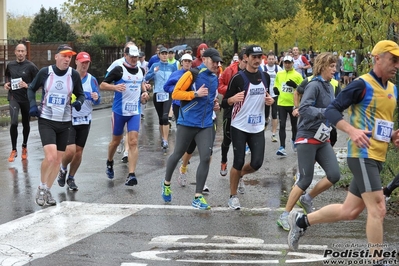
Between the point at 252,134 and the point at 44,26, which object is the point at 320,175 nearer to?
the point at 252,134

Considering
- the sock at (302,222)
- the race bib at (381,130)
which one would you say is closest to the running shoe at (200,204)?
the sock at (302,222)

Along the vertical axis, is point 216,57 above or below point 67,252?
above

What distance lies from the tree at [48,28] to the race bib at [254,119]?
32101mm

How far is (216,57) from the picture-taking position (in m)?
Result: 9.52

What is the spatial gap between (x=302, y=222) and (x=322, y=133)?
1550 mm

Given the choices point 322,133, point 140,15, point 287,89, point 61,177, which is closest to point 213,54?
point 322,133

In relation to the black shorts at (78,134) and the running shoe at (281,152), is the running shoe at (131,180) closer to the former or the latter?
the black shorts at (78,134)

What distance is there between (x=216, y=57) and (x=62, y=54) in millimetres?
1932

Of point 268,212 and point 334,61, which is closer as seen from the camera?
point 334,61

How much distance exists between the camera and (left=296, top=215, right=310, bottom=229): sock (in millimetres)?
7242

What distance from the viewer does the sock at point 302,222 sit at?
724cm

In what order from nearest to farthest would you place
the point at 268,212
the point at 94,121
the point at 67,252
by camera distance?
the point at 67,252 → the point at 268,212 → the point at 94,121

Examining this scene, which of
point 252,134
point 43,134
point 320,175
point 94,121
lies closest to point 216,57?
Result: point 252,134

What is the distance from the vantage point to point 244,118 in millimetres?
9523
